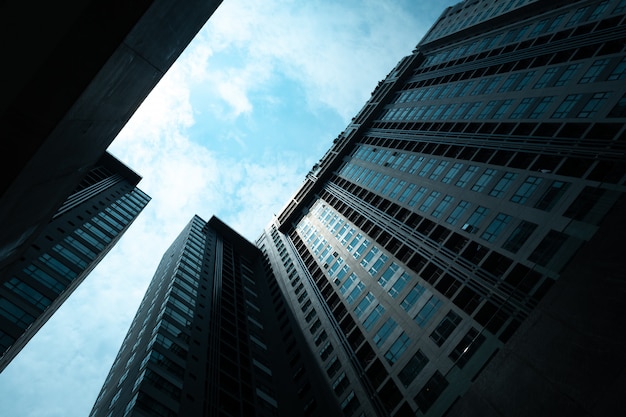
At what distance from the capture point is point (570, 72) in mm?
45656

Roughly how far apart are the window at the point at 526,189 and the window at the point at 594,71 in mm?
13571

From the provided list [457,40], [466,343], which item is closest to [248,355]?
[466,343]

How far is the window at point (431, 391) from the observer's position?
99.3 ft

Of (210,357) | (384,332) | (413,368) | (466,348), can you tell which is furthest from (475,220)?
(210,357)

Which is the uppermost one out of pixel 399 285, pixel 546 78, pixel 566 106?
pixel 546 78

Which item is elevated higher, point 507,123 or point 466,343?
point 507,123

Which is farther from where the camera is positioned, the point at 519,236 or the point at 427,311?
the point at 427,311

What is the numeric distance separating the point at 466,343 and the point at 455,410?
1680 centimetres

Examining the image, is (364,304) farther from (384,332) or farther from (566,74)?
(566,74)

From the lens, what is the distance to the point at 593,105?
38281 millimetres

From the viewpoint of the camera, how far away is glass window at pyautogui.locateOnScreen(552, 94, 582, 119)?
41.0m

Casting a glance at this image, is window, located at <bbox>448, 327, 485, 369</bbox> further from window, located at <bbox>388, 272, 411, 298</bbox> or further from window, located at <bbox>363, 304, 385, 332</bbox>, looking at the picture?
window, located at <bbox>363, 304, 385, 332</bbox>

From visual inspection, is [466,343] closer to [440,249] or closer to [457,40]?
[440,249]

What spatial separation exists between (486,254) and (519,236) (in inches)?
138
